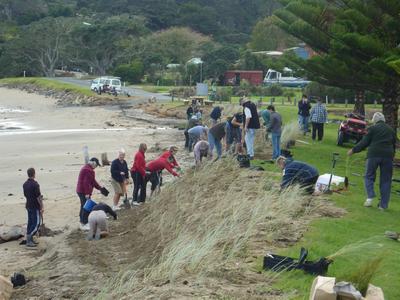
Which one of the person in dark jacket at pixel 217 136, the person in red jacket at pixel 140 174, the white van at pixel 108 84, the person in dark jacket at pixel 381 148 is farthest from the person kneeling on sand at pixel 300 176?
the white van at pixel 108 84

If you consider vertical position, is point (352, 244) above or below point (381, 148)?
below

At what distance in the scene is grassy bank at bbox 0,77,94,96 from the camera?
49.8m

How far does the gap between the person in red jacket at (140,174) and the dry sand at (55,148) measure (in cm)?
102

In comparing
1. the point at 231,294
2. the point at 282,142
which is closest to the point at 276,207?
the point at 231,294

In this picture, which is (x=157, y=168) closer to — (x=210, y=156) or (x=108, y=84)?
(x=210, y=156)

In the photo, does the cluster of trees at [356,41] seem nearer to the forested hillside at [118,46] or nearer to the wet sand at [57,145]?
the wet sand at [57,145]

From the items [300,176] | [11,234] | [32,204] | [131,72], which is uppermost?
[131,72]

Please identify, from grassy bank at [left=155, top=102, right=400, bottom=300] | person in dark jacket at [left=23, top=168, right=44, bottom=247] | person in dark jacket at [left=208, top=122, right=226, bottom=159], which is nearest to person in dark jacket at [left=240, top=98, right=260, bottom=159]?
person in dark jacket at [left=208, top=122, right=226, bottom=159]

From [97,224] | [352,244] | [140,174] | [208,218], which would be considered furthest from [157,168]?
[352,244]

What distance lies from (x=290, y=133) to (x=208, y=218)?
9321 mm

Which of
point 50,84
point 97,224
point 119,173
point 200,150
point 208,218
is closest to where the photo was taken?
point 208,218

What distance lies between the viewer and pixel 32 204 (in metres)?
10.9

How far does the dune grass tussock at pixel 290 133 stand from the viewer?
17.7 m

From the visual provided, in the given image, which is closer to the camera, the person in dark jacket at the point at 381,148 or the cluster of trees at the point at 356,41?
the person in dark jacket at the point at 381,148
